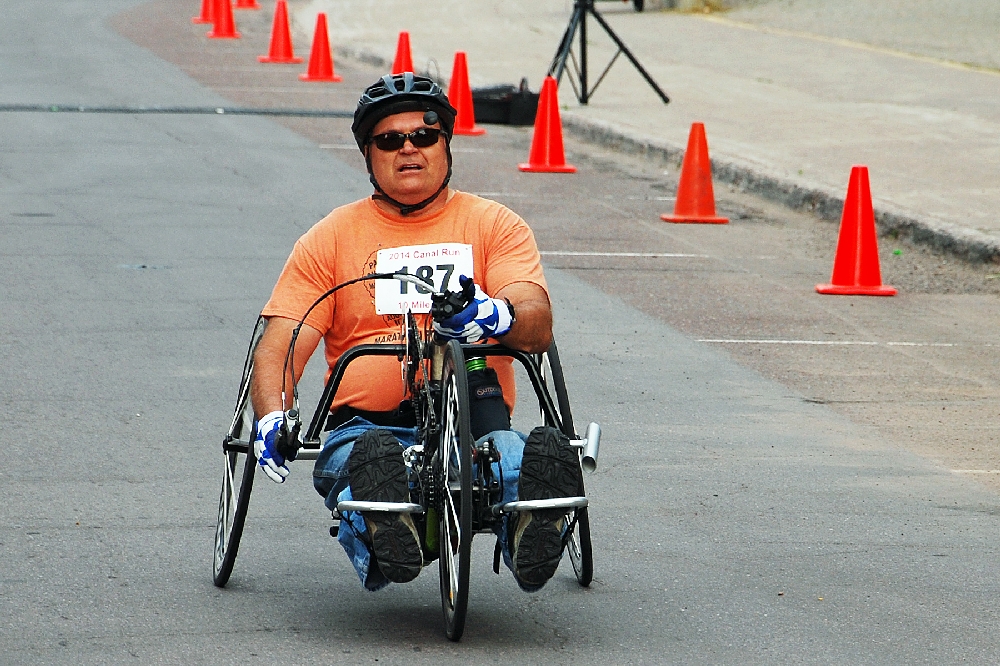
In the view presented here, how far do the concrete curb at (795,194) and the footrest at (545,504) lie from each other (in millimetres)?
7606

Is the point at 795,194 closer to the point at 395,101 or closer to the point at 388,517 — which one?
the point at 395,101

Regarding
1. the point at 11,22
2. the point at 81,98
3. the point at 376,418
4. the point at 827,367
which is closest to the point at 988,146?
the point at 827,367

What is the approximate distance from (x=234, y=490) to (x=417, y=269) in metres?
1.00

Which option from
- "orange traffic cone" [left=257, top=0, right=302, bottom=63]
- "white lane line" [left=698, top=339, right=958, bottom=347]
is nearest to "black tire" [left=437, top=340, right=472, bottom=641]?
"white lane line" [left=698, top=339, right=958, bottom=347]

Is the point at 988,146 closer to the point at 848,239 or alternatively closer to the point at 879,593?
the point at 848,239

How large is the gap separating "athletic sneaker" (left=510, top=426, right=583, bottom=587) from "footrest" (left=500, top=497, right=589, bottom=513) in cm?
3

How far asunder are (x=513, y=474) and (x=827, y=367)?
4.44 meters

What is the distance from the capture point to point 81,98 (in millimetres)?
19219

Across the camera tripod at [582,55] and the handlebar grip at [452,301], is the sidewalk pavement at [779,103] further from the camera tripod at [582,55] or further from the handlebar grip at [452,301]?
the handlebar grip at [452,301]

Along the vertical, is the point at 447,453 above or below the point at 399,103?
below

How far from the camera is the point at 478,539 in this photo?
5.64m

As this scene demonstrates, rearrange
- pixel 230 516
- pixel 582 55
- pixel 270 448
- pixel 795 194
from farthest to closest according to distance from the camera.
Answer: pixel 582 55, pixel 795 194, pixel 230 516, pixel 270 448

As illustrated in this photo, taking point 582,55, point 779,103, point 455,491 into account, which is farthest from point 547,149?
point 455,491

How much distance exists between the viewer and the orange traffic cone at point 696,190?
513 inches
